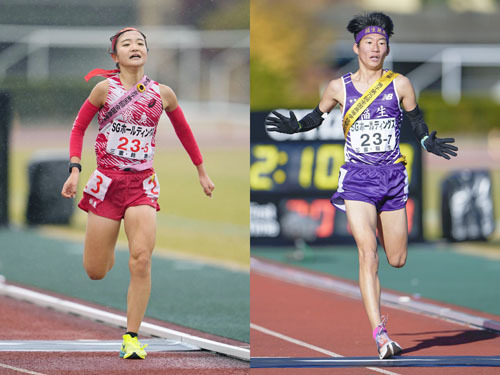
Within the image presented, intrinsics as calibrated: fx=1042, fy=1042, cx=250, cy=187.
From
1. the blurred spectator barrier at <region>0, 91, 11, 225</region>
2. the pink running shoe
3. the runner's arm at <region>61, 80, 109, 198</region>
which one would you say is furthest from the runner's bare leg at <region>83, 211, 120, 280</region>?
the blurred spectator barrier at <region>0, 91, 11, 225</region>

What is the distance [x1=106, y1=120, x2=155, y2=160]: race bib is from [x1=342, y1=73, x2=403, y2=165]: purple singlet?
1.41m

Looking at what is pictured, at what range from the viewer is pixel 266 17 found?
46.8 metres

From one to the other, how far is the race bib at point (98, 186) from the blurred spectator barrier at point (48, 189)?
4.90 metres

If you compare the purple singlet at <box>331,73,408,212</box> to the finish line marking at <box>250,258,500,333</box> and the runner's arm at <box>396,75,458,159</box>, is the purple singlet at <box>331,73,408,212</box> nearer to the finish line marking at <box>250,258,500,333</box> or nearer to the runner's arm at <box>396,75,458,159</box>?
the runner's arm at <box>396,75,458,159</box>

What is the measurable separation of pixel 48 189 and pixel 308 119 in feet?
19.7

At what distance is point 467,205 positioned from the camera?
15.1 m

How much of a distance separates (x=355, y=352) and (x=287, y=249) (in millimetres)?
7582

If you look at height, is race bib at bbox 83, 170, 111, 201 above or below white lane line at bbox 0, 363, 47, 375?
above

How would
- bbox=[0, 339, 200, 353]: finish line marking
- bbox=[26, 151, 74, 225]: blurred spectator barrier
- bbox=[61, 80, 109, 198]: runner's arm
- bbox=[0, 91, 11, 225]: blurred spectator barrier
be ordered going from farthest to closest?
bbox=[0, 91, 11, 225]: blurred spectator barrier < bbox=[26, 151, 74, 225]: blurred spectator barrier < bbox=[0, 339, 200, 353]: finish line marking < bbox=[61, 80, 109, 198]: runner's arm

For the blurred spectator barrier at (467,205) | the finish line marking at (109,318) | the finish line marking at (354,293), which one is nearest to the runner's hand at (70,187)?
the finish line marking at (109,318)

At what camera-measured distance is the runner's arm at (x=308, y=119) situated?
23.3ft

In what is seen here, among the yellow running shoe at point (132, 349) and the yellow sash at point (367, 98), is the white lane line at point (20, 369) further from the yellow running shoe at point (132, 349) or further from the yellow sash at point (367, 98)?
the yellow sash at point (367, 98)

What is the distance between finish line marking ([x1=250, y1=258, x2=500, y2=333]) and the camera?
889 cm

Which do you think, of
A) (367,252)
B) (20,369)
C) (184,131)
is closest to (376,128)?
(367,252)
